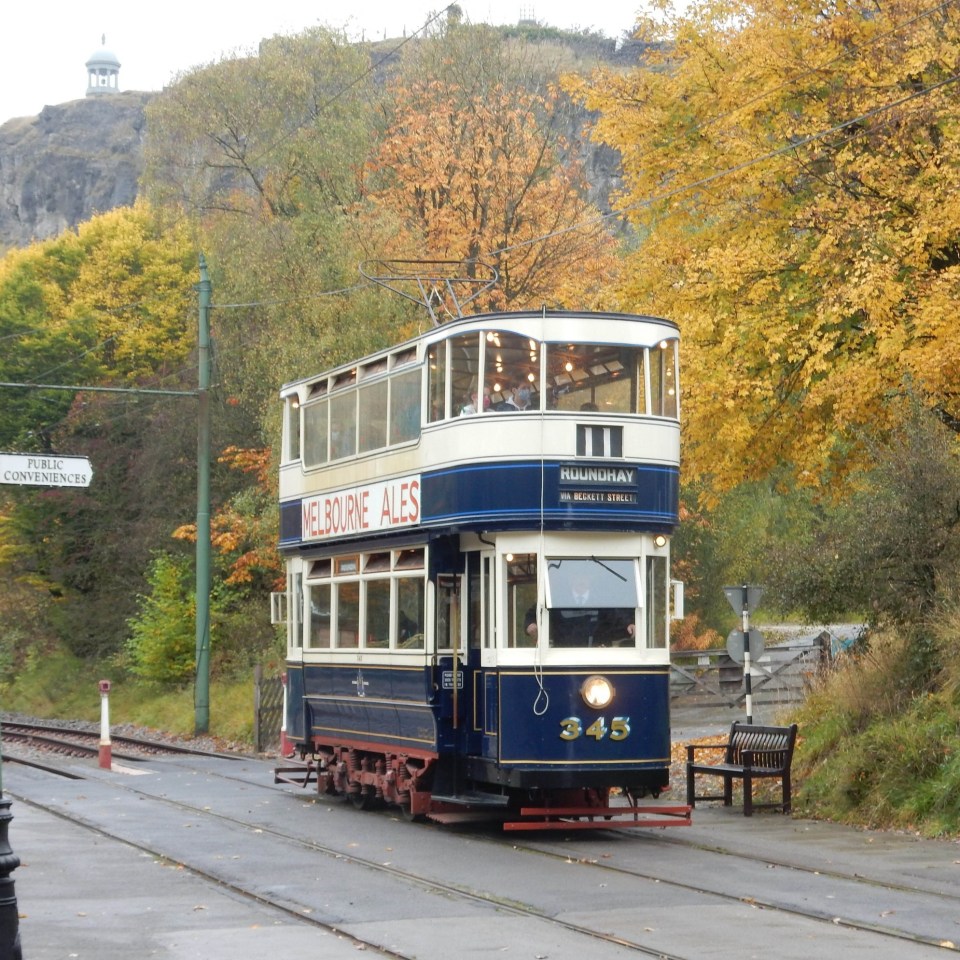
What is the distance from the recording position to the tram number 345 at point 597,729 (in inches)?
678

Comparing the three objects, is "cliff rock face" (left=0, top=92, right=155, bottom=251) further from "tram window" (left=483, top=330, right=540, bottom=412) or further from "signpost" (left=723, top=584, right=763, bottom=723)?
"tram window" (left=483, top=330, right=540, bottom=412)

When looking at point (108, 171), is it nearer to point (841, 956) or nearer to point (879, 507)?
point (879, 507)

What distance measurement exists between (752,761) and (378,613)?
14.7ft

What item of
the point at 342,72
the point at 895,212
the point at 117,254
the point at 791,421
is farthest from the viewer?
the point at 117,254

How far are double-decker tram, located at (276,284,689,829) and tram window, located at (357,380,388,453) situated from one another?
0.21 meters

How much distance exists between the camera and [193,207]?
5300cm

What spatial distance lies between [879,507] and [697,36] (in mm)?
10834

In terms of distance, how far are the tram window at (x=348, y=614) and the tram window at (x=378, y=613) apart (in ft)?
1.22

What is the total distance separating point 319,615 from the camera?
72.5 feet

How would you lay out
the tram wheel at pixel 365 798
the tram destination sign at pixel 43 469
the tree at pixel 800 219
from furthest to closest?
the tree at pixel 800 219
the tram wheel at pixel 365 798
the tram destination sign at pixel 43 469

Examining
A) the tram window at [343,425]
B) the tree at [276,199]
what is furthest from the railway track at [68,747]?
the tram window at [343,425]

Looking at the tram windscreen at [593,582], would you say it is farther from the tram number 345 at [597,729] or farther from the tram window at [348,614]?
the tram window at [348,614]

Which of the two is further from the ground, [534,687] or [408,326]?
[408,326]

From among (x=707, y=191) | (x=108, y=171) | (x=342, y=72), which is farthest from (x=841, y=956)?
(x=108, y=171)
